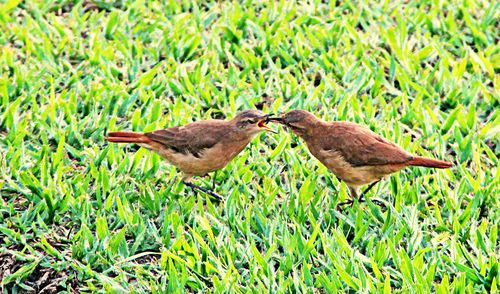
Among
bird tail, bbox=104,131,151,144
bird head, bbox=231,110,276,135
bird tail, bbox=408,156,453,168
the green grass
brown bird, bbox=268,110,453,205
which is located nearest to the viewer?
the green grass

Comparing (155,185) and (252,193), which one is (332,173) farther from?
(155,185)

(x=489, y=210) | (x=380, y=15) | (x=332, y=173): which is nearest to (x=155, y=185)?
(x=332, y=173)

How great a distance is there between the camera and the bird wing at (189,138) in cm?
655

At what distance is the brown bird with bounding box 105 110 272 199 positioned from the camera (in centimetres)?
655

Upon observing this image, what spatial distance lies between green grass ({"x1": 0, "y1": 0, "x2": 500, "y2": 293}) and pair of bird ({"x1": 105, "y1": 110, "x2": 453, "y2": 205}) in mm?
235

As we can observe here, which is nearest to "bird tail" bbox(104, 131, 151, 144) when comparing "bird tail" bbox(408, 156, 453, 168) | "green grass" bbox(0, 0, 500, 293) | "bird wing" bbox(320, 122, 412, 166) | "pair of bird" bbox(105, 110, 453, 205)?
"pair of bird" bbox(105, 110, 453, 205)

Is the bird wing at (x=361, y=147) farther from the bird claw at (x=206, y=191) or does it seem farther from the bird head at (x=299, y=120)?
the bird claw at (x=206, y=191)

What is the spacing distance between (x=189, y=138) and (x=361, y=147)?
3.98 ft

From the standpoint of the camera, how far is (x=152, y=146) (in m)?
6.57

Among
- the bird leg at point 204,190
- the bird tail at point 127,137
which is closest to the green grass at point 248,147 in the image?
the bird leg at point 204,190

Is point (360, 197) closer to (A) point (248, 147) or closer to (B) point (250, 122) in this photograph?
(B) point (250, 122)

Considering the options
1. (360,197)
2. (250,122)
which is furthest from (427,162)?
(250,122)

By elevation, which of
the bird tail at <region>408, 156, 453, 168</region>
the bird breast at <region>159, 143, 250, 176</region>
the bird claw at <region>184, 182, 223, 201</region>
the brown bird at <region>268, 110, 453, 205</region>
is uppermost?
the bird tail at <region>408, 156, 453, 168</region>

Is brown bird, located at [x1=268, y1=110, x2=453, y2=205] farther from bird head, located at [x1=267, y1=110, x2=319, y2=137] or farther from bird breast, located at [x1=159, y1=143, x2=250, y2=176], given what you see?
bird breast, located at [x1=159, y1=143, x2=250, y2=176]
